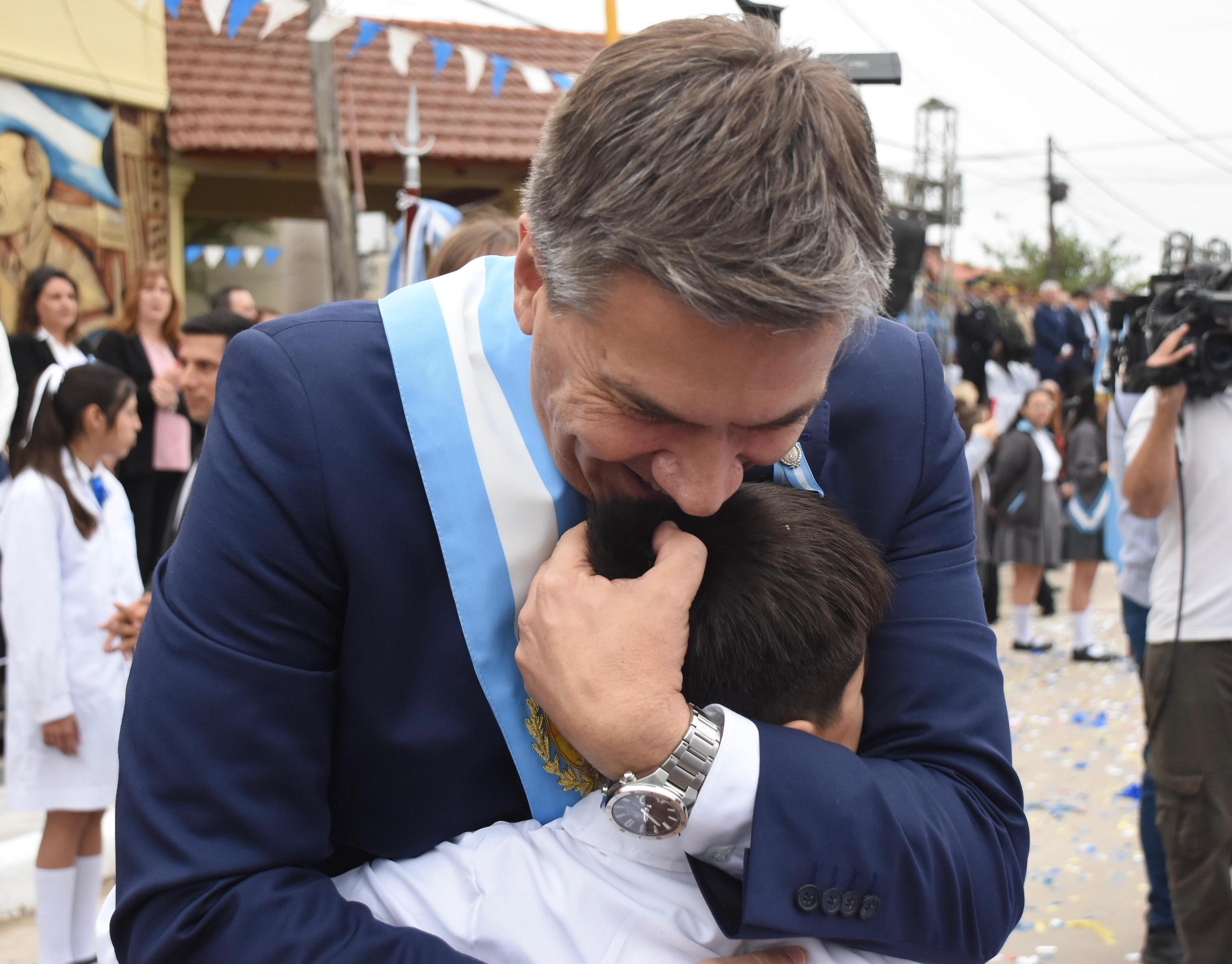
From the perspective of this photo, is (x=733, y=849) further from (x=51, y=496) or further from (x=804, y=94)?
(x=51, y=496)

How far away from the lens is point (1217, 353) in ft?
11.9

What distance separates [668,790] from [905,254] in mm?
3634

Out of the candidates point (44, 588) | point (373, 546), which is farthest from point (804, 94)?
point (44, 588)

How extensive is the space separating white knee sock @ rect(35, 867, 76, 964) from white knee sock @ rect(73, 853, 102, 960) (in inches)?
2.1

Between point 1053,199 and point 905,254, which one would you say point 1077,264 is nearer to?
point 1053,199

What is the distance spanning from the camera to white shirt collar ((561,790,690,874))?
1.45 m

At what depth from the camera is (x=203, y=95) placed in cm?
1197

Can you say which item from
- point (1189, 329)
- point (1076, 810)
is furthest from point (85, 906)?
point (1076, 810)

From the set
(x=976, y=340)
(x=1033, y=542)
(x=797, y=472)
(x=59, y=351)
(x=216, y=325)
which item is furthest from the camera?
(x=976, y=340)

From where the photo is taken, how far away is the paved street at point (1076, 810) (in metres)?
4.45

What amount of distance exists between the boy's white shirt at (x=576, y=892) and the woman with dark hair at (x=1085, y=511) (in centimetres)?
778

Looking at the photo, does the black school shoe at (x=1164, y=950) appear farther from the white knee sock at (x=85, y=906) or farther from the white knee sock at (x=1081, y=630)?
the white knee sock at (x=1081, y=630)

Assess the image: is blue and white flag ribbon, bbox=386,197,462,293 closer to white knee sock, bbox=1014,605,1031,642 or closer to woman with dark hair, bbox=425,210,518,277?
woman with dark hair, bbox=425,210,518,277

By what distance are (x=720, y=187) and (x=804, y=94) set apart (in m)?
0.14
